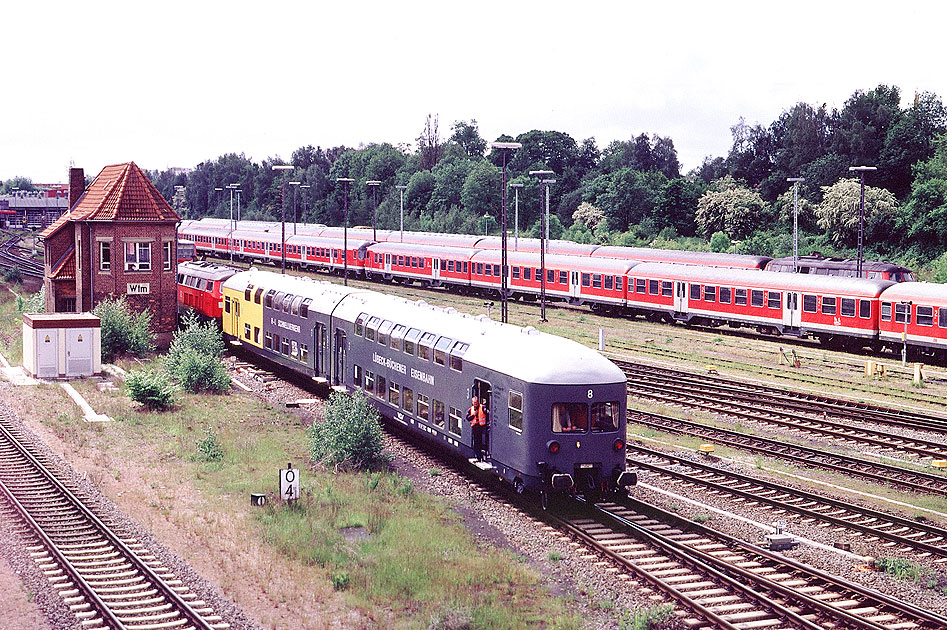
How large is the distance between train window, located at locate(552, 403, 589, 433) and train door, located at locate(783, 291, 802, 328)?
29773 mm

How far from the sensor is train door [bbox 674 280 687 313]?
5412 centimetres

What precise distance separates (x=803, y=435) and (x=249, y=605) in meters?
18.5

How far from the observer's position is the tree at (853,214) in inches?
3282

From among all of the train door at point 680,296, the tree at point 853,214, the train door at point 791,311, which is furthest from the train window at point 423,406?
the tree at point 853,214

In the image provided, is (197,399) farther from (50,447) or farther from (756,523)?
(756,523)

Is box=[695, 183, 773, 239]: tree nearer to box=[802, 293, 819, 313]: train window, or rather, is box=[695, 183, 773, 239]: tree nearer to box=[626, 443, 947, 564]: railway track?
box=[802, 293, 819, 313]: train window

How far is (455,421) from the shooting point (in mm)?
24016

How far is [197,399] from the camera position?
1411 inches

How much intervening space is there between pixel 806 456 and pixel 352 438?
11.6 metres

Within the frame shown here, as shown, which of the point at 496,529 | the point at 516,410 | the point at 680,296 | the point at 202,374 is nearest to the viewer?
the point at 496,529

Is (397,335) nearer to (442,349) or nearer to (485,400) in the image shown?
(442,349)

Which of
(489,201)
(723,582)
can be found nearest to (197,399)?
(723,582)

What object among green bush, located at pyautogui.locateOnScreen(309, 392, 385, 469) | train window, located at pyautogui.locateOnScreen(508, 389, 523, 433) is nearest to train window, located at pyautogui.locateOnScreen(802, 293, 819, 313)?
green bush, located at pyautogui.locateOnScreen(309, 392, 385, 469)

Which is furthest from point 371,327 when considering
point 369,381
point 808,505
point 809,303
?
point 809,303
